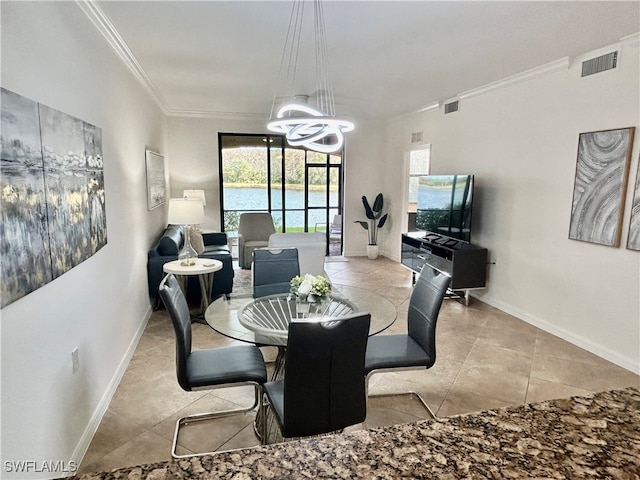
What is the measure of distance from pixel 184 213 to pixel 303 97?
7.99ft

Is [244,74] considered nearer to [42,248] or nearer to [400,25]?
[400,25]

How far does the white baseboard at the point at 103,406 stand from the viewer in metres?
2.27

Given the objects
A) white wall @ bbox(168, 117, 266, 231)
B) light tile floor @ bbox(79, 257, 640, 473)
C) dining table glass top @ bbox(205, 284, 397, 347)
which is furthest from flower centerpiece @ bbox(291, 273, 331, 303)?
white wall @ bbox(168, 117, 266, 231)

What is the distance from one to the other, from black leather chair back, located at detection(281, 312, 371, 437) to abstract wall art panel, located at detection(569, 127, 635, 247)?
9.62 feet

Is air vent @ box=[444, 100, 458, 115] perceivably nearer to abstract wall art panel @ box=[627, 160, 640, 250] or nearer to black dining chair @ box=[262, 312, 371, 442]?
abstract wall art panel @ box=[627, 160, 640, 250]

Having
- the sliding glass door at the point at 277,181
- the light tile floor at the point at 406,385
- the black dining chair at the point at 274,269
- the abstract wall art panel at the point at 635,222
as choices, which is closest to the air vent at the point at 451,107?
the sliding glass door at the point at 277,181

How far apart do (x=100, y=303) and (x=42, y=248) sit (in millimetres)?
1055

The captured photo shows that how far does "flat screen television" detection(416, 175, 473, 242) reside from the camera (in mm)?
5027

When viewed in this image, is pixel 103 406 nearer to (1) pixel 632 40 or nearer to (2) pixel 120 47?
(2) pixel 120 47

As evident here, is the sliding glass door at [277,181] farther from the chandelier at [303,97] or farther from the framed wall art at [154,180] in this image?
the chandelier at [303,97]

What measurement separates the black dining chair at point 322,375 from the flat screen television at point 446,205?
3.59 m

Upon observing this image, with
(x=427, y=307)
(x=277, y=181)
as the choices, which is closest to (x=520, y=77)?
(x=427, y=307)

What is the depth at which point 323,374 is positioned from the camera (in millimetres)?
1867

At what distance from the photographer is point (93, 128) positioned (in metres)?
2.66
